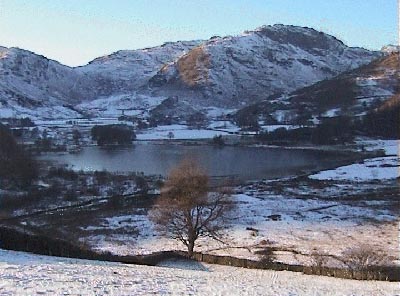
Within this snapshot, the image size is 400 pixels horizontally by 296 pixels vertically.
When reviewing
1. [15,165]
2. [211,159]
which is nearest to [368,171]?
[211,159]

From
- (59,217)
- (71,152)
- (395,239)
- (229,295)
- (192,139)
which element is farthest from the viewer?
(192,139)

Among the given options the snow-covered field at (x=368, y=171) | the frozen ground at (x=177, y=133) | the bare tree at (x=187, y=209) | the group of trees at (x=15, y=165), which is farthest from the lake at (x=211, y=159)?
the bare tree at (x=187, y=209)

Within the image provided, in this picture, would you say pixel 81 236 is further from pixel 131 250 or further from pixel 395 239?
pixel 395 239

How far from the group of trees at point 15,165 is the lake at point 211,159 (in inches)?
548

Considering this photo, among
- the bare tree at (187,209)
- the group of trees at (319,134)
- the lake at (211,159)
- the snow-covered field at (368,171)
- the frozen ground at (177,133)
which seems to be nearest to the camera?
the bare tree at (187,209)

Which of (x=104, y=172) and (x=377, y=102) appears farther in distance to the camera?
(x=377, y=102)

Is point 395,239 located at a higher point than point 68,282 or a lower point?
lower

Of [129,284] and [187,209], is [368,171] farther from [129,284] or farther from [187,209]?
[129,284]

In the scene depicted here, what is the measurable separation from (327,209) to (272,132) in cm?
8871

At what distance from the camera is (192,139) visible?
5487 inches

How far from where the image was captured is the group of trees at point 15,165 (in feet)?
215

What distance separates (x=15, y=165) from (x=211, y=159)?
135 ft

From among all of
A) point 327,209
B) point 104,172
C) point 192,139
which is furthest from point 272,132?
point 327,209

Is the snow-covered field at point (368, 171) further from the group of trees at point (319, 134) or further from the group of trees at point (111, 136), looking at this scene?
the group of trees at point (111, 136)
